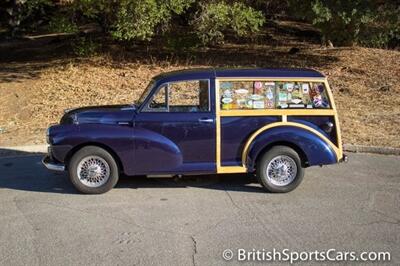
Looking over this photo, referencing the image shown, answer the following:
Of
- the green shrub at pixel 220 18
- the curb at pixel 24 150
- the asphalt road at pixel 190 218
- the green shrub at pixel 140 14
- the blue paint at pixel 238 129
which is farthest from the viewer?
the green shrub at pixel 220 18

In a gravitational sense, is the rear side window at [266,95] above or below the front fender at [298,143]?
above

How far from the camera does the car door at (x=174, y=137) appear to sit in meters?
7.25

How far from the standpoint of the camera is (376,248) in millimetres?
5477

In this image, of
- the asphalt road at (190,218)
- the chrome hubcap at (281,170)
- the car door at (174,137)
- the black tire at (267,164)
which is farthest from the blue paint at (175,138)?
the asphalt road at (190,218)

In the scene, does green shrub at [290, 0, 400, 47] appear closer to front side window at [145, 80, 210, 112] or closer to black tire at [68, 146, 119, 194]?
front side window at [145, 80, 210, 112]

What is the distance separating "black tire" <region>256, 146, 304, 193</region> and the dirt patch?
3116 mm

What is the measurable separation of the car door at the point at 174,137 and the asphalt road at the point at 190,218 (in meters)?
0.38

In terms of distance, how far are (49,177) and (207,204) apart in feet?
8.72

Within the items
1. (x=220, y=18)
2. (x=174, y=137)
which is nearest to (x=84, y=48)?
(x=220, y=18)

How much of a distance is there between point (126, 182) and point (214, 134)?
A: 4.97 ft

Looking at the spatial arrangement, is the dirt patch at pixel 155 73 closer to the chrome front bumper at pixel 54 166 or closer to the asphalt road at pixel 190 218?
the asphalt road at pixel 190 218

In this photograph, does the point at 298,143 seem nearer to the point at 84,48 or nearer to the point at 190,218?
the point at 190,218

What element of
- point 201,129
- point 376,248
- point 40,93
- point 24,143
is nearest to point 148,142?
point 201,129

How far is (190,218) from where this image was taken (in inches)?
251
